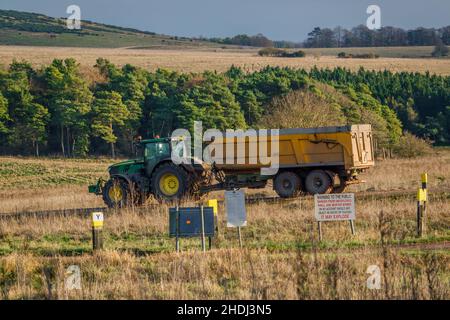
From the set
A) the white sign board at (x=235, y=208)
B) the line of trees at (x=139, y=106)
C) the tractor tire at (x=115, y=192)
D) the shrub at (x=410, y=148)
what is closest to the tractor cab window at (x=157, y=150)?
the tractor tire at (x=115, y=192)

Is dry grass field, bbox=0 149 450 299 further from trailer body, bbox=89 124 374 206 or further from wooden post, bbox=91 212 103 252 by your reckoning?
trailer body, bbox=89 124 374 206

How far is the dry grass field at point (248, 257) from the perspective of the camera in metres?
12.5

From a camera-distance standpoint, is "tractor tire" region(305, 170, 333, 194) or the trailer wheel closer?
"tractor tire" region(305, 170, 333, 194)

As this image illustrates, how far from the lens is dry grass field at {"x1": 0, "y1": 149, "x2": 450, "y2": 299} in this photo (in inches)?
493

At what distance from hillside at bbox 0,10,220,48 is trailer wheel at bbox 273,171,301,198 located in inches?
4166

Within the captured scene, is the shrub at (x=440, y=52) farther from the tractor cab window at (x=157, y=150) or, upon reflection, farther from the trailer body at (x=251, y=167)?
the tractor cab window at (x=157, y=150)

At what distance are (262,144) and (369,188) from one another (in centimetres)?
432

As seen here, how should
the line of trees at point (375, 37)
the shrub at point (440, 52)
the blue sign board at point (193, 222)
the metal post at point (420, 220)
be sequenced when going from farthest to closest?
1. the line of trees at point (375, 37)
2. the shrub at point (440, 52)
3. the metal post at point (420, 220)
4. the blue sign board at point (193, 222)

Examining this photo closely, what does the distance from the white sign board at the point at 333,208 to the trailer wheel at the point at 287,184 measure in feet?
30.8

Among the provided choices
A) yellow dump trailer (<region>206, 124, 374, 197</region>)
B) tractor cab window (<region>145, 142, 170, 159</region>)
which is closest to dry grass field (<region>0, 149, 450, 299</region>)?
yellow dump trailer (<region>206, 124, 374, 197</region>)

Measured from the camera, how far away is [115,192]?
28969mm
